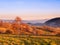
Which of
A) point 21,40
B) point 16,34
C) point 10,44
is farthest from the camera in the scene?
point 16,34

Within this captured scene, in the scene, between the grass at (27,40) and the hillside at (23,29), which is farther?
the hillside at (23,29)

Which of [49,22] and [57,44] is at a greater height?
[49,22]

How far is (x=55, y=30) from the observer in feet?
19.8

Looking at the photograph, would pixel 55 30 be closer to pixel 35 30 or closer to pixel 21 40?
pixel 35 30

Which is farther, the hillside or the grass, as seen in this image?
the hillside

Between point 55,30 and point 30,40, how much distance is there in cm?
73

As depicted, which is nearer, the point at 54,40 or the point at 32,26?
the point at 54,40

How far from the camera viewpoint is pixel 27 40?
5.52 m

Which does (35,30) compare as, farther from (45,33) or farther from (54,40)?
(54,40)

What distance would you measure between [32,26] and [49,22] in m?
0.36

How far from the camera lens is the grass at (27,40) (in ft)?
17.5

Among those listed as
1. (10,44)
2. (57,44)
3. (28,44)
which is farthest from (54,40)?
(10,44)

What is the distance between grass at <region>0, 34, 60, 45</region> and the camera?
532cm

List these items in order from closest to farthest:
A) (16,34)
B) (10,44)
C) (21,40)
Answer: (10,44), (21,40), (16,34)
